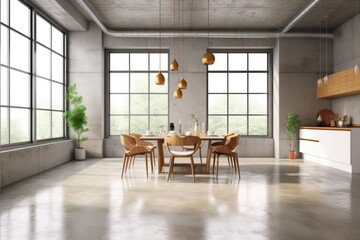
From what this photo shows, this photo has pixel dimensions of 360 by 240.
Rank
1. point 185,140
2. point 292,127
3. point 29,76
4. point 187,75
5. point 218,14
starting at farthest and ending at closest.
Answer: point 187,75, point 292,127, point 218,14, point 29,76, point 185,140

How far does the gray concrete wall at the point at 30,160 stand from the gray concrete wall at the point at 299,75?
6.29 m

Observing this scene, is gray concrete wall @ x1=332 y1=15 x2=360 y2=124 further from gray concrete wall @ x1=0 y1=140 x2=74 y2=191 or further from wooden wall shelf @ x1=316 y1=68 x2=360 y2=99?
gray concrete wall @ x1=0 y1=140 x2=74 y2=191

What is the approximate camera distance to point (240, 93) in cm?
1032

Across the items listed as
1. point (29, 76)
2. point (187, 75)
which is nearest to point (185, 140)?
point (29, 76)

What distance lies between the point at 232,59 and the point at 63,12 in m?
5.12

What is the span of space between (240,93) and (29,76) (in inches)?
236

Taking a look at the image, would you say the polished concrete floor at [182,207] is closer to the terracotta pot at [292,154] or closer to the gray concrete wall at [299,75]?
the terracotta pot at [292,154]

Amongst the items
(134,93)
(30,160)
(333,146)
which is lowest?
(30,160)

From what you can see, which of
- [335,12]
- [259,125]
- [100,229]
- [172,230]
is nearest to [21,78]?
[100,229]

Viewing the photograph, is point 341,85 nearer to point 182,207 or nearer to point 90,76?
point 182,207

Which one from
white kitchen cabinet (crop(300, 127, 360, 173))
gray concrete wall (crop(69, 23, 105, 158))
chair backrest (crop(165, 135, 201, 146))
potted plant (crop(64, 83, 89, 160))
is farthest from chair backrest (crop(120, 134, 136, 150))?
white kitchen cabinet (crop(300, 127, 360, 173))

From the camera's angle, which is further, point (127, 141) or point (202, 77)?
point (202, 77)

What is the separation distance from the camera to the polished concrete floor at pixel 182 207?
128 inches

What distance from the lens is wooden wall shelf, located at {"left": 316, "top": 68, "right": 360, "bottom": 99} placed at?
7.74 m
